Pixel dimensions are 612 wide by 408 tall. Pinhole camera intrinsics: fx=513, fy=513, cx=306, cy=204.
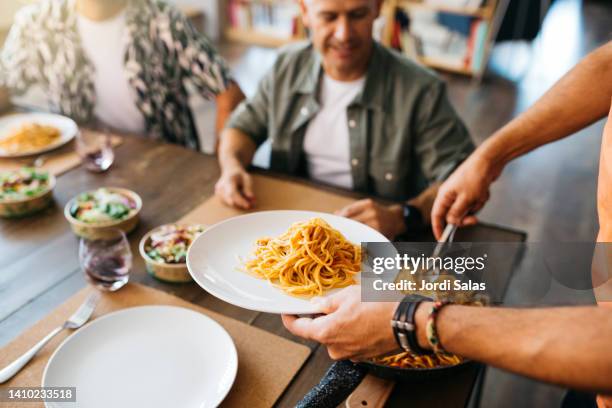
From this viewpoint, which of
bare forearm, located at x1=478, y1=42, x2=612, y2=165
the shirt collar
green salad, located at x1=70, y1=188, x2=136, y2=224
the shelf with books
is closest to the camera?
bare forearm, located at x1=478, y1=42, x2=612, y2=165

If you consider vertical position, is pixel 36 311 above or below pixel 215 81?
below

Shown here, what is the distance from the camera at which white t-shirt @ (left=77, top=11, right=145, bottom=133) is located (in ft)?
7.31

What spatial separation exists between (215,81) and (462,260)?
4.68ft

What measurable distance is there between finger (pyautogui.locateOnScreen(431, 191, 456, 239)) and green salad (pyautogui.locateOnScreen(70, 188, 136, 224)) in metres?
0.87

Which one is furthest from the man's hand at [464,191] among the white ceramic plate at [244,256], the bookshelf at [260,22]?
the bookshelf at [260,22]

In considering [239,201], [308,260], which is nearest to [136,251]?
[239,201]

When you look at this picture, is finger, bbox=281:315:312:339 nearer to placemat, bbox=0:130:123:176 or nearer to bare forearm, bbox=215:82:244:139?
placemat, bbox=0:130:123:176

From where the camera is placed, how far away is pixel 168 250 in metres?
1.32

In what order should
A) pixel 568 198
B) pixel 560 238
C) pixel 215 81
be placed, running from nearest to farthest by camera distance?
pixel 215 81
pixel 560 238
pixel 568 198

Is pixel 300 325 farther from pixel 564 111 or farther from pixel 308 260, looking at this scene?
pixel 564 111

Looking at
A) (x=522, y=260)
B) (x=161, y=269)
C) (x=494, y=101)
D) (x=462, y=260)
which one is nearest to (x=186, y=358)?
(x=161, y=269)

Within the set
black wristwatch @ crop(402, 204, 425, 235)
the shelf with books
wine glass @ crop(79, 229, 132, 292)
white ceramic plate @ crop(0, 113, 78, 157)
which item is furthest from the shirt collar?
the shelf with books

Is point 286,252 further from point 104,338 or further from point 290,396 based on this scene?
point 104,338

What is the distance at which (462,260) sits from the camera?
119 cm
